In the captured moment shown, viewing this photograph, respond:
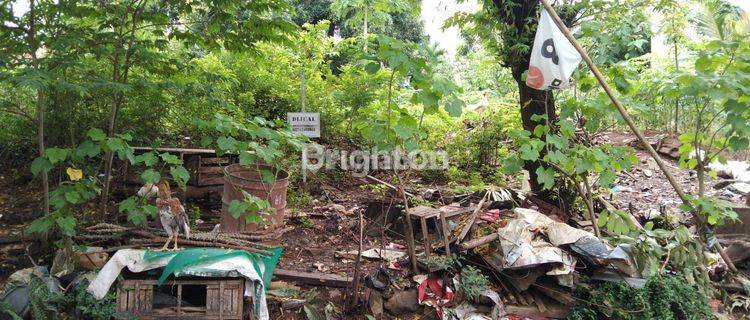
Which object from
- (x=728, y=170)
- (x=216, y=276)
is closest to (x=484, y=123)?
(x=728, y=170)

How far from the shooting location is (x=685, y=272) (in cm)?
394

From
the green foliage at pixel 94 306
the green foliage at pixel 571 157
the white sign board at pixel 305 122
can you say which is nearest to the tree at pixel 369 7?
the white sign board at pixel 305 122

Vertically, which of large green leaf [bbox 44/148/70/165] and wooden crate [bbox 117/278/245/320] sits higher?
large green leaf [bbox 44/148/70/165]

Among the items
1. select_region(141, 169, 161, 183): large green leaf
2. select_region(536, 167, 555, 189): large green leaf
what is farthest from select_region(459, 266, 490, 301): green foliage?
select_region(141, 169, 161, 183): large green leaf

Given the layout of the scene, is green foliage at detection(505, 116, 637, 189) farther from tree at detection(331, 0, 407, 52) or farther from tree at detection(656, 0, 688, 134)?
tree at detection(656, 0, 688, 134)

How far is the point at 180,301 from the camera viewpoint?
122 inches

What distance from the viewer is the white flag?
3.74m

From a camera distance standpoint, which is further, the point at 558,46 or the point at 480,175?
the point at 480,175

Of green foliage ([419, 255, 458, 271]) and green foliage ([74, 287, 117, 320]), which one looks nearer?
green foliage ([74, 287, 117, 320])

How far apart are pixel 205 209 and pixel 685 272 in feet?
16.9

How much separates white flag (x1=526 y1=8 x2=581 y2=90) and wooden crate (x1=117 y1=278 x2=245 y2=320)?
281 centimetres

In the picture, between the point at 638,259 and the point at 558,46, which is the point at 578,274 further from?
the point at 558,46

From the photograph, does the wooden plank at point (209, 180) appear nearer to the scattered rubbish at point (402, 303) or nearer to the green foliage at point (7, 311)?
the green foliage at point (7, 311)

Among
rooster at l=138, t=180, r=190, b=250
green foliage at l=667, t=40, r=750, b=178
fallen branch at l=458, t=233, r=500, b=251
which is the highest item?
green foliage at l=667, t=40, r=750, b=178
